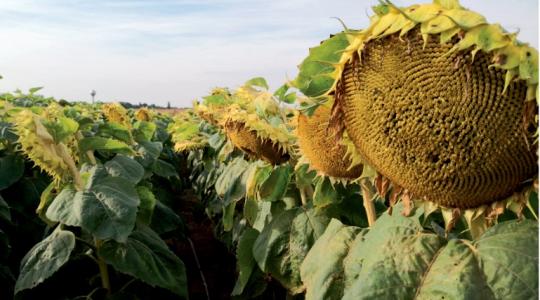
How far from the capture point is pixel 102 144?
315 centimetres

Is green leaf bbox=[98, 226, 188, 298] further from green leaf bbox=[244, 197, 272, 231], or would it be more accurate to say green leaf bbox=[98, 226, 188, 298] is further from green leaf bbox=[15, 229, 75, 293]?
green leaf bbox=[244, 197, 272, 231]

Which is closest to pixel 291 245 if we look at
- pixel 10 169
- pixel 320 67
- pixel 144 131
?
pixel 320 67

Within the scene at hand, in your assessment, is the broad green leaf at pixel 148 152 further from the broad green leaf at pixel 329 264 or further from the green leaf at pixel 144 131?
the broad green leaf at pixel 329 264

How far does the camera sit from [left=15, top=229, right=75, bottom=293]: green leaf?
280 centimetres

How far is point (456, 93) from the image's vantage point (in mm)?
1188

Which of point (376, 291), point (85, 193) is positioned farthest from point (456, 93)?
point (85, 193)

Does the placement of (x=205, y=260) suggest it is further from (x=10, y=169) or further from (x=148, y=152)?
(x=10, y=169)

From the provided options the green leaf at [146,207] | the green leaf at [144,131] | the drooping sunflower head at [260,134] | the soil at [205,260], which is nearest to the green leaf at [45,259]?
the green leaf at [146,207]

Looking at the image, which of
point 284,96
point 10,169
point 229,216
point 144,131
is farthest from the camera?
point 144,131

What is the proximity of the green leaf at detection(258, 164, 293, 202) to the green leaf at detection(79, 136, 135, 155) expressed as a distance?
679 millimetres

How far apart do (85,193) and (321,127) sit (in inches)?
49.5

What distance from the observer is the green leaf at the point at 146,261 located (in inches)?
116

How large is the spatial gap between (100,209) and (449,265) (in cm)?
169

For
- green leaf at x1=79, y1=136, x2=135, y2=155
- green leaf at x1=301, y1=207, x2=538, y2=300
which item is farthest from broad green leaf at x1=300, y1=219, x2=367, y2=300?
green leaf at x1=79, y1=136, x2=135, y2=155
